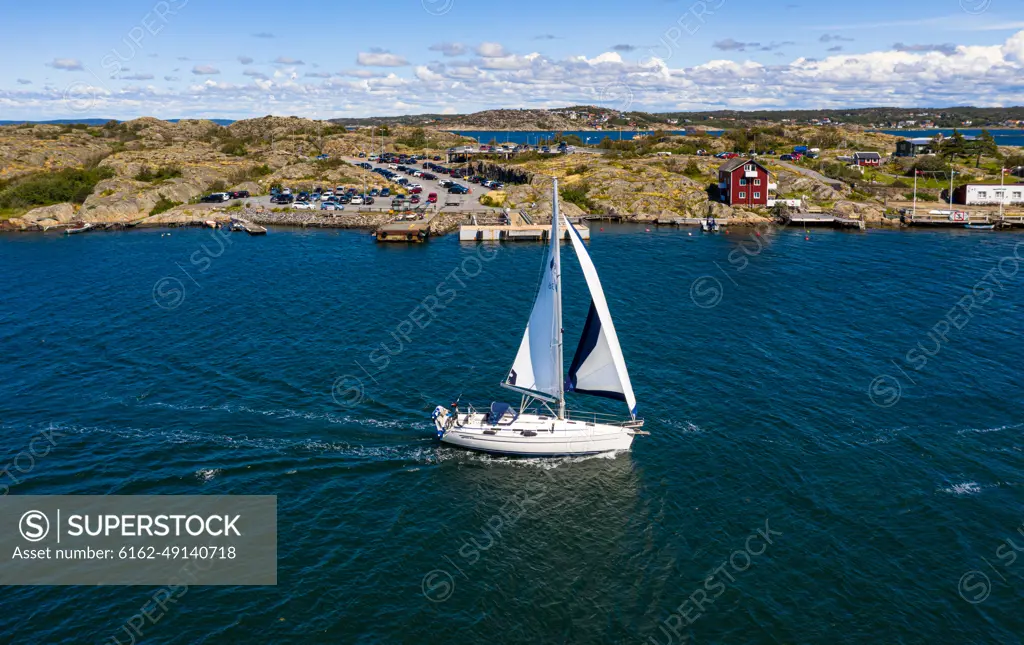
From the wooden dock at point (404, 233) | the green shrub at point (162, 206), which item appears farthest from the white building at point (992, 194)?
the green shrub at point (162, 206)

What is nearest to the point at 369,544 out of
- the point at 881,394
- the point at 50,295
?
the point at 881,394

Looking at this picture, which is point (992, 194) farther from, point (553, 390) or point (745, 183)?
point (553, 390)

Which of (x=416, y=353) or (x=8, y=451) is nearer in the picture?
(x=8, y=451)

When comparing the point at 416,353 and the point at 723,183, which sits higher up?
the point at 723,183

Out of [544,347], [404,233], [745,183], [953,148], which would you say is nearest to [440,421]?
[544,347]

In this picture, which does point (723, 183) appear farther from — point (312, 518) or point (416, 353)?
point (312, 518)

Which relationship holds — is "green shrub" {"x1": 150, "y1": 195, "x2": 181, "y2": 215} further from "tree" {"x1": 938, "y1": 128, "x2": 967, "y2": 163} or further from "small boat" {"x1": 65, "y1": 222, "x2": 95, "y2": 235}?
"tree" {"x1": 938, "y1": 128, "x2": 967, "y2": 163}
